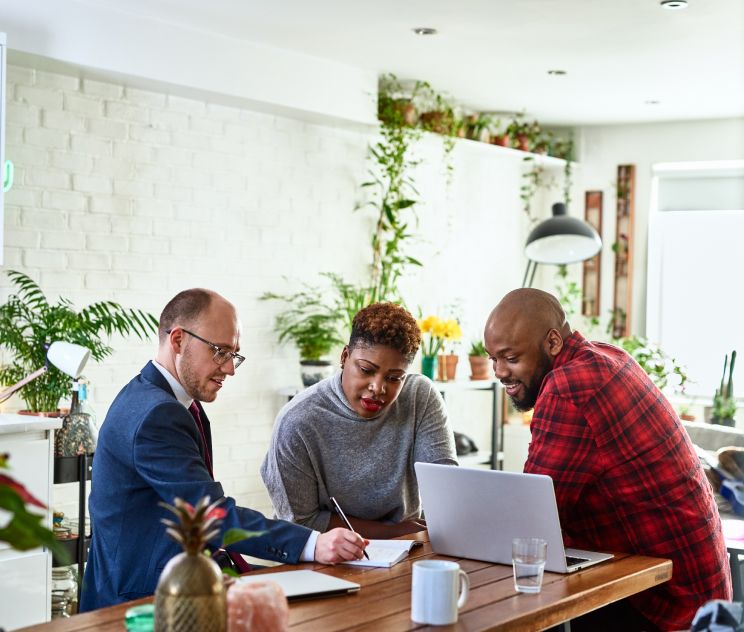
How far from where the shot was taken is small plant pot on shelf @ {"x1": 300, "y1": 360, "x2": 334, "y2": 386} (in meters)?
5.47

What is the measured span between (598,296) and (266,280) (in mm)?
2997

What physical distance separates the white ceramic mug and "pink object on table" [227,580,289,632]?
321 millimetres

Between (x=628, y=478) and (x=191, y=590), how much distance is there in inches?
53.1

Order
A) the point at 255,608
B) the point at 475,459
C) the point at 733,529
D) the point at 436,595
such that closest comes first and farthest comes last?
the point at 255,608
the point at 436,595
the point at 733,529
the point at 475,459

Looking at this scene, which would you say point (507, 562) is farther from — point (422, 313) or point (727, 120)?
point (727, 120)

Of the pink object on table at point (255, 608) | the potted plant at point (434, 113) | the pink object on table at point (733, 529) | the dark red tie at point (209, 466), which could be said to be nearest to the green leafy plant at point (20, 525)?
the pink object on table at point (255, 608)

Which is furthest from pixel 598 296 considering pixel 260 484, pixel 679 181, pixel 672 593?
pixel 672 593

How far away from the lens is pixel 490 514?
2361 millimetres

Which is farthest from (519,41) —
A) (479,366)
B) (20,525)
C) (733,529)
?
(20,525)

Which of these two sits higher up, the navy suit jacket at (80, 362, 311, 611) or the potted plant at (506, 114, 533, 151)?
the potted plant at (506, 114, 533, 151)

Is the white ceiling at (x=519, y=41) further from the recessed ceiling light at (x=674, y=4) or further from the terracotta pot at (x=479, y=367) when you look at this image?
the terracotta pot at (x=479, y=367)

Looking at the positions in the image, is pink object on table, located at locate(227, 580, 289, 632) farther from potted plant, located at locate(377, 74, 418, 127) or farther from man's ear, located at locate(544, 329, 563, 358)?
potted plant, located at locate(377, 74, 418, 127)

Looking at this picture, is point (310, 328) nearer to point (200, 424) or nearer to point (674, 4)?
point (674, 4)

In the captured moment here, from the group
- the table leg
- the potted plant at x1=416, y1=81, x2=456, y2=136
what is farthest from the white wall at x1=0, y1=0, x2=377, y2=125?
the table leg
